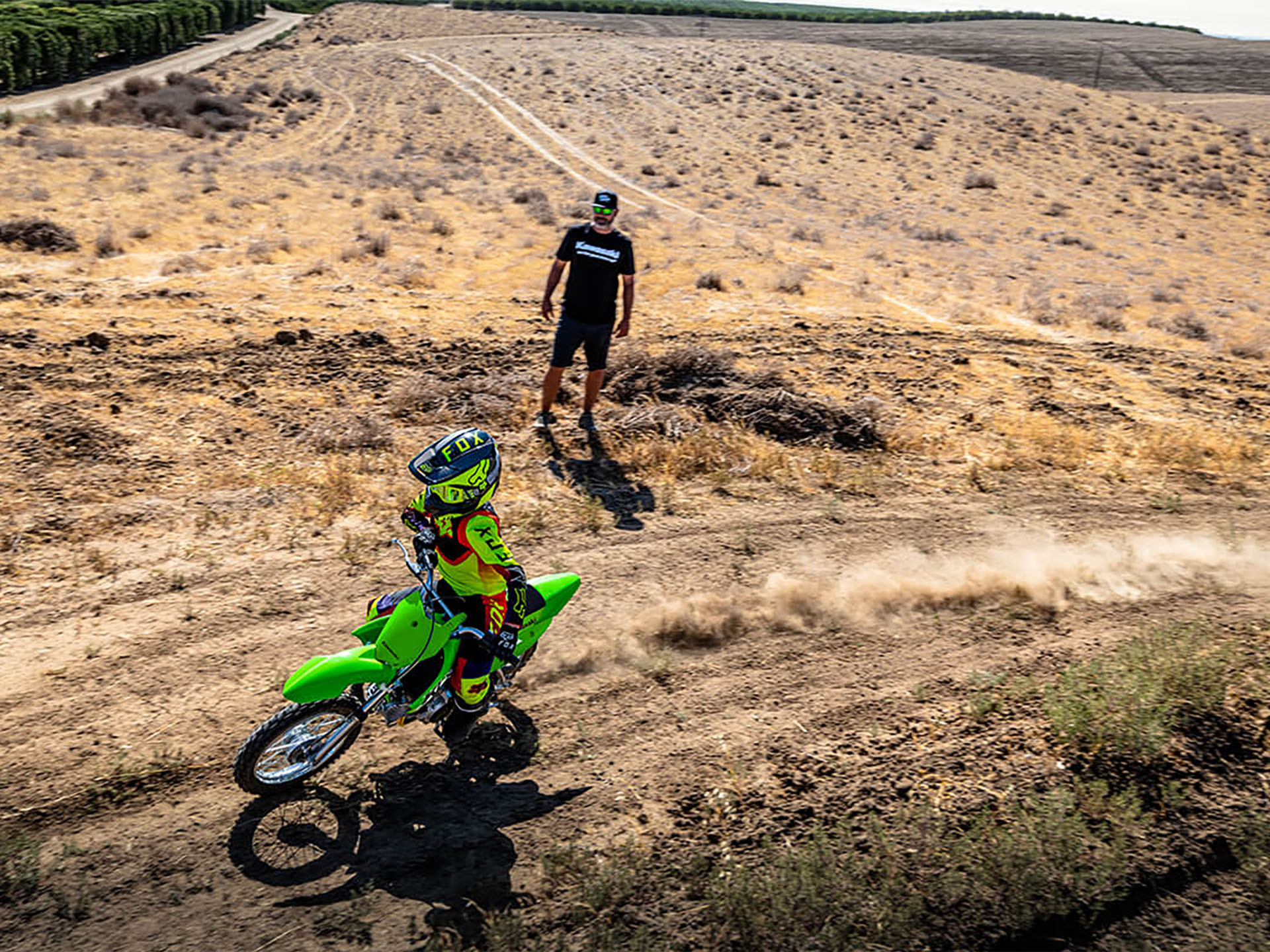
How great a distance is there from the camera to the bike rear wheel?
16.3 ft

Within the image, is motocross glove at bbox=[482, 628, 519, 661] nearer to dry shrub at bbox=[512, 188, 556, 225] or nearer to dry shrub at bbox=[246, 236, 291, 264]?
dry shrub at bbox=[246, 236, 291, 264]

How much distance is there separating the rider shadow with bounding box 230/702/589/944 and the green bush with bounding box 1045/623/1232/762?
11.6ft

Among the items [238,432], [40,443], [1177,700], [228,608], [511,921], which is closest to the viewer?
[511,921]

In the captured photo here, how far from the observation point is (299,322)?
13.2 meters

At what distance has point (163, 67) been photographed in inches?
2160

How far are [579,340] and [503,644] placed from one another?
5382 mm

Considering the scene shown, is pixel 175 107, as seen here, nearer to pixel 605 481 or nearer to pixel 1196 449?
pixel 605 481

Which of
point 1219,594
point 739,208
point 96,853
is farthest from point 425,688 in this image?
point 739,208

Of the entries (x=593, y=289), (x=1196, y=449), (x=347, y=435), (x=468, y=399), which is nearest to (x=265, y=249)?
(x=468, y=399)

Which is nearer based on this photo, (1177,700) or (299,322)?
(1177,700)

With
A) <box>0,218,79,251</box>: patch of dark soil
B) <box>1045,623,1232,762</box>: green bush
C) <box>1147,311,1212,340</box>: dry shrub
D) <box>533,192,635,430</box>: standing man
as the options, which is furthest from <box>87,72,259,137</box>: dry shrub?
<box>1045,623,1232,762</box>: green bush

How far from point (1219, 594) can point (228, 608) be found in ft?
28.7

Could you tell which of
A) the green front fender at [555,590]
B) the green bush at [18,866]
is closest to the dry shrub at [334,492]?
the green front fender at [555,590]

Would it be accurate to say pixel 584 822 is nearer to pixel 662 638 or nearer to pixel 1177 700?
pixel 662 638
